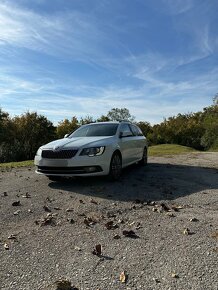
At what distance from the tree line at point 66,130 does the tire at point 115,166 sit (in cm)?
1415

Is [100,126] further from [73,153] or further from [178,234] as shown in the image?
[178,234]

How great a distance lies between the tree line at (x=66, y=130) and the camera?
39681 millimetres

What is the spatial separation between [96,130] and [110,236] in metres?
5.82

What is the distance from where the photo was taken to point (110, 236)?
16.5ft

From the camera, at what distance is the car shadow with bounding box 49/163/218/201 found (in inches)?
307

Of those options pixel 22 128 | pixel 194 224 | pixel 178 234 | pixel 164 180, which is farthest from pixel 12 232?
pixel 22 128

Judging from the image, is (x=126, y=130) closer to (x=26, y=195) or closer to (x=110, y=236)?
(x=26, y=195)

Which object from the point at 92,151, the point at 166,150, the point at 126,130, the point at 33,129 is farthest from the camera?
the point at 33,129

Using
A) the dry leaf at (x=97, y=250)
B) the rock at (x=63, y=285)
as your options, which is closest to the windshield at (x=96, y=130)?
the dry leaf at (x=97, y=250)

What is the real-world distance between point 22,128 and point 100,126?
3926cm

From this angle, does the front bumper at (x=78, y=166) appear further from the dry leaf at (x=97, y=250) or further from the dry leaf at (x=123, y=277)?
the dry leaf at (x=123, y=277)

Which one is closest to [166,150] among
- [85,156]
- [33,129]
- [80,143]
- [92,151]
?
[80,143]

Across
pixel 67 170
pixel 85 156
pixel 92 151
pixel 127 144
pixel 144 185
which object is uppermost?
pixel 127 144

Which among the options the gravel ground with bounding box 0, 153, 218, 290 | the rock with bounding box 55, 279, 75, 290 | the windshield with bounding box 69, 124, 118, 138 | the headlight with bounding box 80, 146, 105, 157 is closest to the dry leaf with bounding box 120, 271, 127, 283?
the gravel ground with bounding box 0, 153, 218, 290
